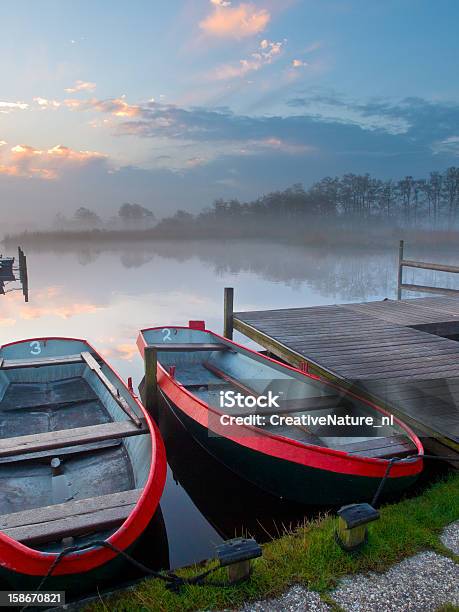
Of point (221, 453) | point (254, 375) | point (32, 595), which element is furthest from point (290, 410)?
point (32, 595)

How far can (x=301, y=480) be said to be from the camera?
557 centimetres

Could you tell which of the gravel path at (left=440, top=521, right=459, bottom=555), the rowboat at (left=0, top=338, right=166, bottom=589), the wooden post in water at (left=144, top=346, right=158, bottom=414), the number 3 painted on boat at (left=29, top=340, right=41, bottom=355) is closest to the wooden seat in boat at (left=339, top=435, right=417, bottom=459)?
the gravel path at (left=440, top=521, right=459, bottom=555)

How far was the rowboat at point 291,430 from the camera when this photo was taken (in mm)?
5219

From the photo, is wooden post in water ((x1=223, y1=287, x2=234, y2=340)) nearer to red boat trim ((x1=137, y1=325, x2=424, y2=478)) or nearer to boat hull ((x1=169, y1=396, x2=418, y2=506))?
boat hull ((x1=169, y1=396, x2=418, y2=506))

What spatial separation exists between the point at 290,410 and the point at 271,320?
509 cm

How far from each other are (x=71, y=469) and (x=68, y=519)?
1739mm

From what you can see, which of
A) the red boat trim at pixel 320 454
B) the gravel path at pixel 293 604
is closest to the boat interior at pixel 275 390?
the red boat trim at pixel 320 454

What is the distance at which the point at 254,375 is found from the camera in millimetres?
8680

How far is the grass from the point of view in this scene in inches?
140

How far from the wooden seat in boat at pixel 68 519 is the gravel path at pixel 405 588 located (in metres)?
2.08

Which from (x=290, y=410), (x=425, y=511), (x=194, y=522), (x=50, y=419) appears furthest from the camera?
(x=50, y=419)

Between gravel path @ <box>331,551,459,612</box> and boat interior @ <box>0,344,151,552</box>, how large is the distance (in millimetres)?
2115

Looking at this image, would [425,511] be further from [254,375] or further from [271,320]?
[271,320]

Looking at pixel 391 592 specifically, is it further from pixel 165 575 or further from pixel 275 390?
pixel 275 390
